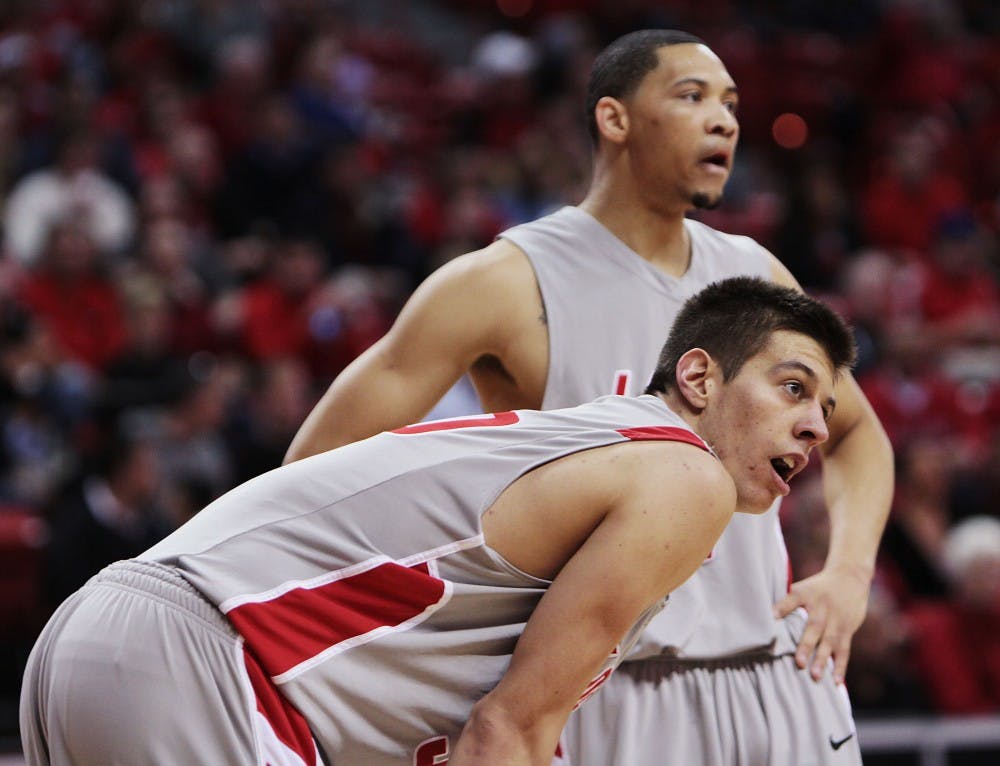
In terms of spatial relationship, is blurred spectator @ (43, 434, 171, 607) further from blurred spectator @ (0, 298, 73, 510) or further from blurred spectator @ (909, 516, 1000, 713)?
blurred spectator @ (909, 516, 1000, 713)

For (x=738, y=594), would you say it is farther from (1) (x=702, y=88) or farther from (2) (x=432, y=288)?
(1) (x=702, y=88)

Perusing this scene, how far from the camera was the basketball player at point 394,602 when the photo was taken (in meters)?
2.40

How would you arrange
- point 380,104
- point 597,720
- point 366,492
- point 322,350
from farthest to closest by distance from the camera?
point 380,104 < point 322,350 < point 597,720 < point 366,492

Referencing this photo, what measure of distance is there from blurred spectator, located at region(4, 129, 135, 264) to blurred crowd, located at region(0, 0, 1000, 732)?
0.02 metres

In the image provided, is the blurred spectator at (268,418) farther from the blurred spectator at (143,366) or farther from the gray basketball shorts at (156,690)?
the gray basketball shorts at (156,690)

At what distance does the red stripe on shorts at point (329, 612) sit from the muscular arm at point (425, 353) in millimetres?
984

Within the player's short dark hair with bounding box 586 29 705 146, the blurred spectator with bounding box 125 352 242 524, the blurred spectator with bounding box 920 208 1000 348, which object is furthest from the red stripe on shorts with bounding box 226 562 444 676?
the blurred spectator with bounding box 920 208 1000 348

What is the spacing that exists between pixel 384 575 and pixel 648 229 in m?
1.49

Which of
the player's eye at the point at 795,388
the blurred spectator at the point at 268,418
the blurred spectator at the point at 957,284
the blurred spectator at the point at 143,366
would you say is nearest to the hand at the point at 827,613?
the player's eye at the point at 795,388

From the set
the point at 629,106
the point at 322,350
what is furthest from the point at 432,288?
the point at 322,350

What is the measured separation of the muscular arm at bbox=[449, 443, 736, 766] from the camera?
2.45 meters

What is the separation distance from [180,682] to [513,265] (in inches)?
58.4

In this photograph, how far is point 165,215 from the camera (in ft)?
28.1

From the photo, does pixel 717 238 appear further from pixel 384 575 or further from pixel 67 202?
pixel 67 202
